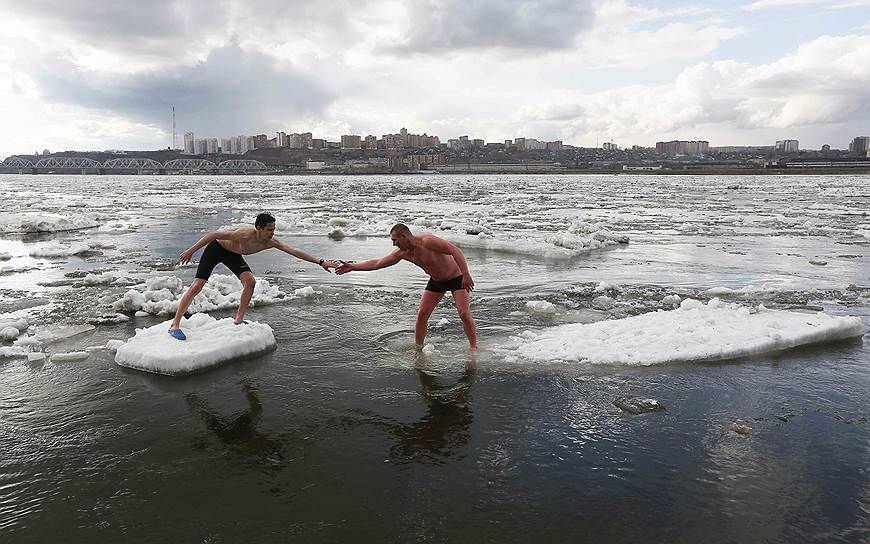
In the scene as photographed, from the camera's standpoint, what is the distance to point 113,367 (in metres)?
6.60

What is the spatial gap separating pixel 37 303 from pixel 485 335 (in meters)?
7.11

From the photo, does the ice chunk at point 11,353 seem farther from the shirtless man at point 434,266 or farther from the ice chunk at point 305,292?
the ice chunk at point 305,292

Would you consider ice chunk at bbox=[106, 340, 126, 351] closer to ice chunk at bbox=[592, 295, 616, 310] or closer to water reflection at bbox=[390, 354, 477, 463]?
water reflection at bbox=[390, 354, 477, 463]

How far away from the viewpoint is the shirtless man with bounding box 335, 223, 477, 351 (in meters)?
6.93

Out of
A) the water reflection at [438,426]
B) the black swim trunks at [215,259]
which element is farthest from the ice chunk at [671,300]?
the black swim trunks at [215,259]

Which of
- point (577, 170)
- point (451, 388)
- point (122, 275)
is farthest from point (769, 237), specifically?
point (577, 170)

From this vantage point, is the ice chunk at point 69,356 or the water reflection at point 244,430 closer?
the water reflection at point 244,430

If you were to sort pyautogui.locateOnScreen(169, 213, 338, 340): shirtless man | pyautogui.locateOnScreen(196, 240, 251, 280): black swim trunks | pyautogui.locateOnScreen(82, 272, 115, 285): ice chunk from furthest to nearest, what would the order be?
pyautogui.locateOnScreen(82, 272, 115, 285): ice chunk, pyautogui.locateOnScreen(196, 240, 251, 280): black swim trunks, pyautogui.locateOnScreen(169, 213, 338, 340): shirtless man

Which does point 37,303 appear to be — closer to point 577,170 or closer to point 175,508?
point 175,508

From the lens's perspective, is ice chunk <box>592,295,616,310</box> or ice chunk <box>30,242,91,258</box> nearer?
ice chunk <box>592,295,616,310</box>

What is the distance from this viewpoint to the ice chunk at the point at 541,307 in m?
9.22

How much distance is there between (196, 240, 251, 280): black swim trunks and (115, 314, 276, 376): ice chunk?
62 centimetres

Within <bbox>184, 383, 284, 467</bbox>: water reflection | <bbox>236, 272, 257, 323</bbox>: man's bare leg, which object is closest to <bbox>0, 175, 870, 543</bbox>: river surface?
<bbox>184, 383, 284, 467</bbox>: water reflection

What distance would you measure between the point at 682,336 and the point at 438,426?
3.70m
